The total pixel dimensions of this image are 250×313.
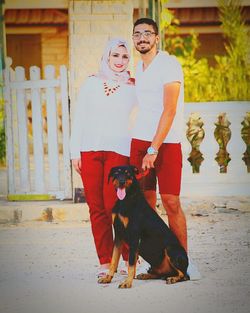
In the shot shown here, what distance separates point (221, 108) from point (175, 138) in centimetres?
325

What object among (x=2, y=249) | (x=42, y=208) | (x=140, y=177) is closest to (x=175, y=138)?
(x=140, y=177)

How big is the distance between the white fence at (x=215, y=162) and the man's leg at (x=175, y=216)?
2.95m

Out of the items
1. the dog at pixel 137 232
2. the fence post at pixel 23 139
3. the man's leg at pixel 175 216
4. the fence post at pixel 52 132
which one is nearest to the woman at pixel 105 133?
the dog at pixel 137 232

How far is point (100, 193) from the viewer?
5.73 metres

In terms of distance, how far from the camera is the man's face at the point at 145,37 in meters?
5.48

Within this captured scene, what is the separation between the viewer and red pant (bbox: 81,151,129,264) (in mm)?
5680

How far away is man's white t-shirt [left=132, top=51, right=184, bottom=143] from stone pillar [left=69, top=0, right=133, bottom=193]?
2.46 meters

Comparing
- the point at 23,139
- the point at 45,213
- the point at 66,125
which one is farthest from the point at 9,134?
the point at 45,213

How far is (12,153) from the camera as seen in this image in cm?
851

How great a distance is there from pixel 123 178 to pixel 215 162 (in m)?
3.56

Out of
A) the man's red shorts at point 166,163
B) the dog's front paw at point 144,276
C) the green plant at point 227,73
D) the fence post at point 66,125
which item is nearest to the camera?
the man's red shorts at point 166,163

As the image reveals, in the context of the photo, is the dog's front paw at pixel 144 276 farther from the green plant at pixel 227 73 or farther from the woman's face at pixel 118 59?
the green plant at pixel 227 73

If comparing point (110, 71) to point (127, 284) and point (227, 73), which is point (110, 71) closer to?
point (127, 284)

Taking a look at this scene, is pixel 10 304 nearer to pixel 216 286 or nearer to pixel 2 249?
pixel 216 286
